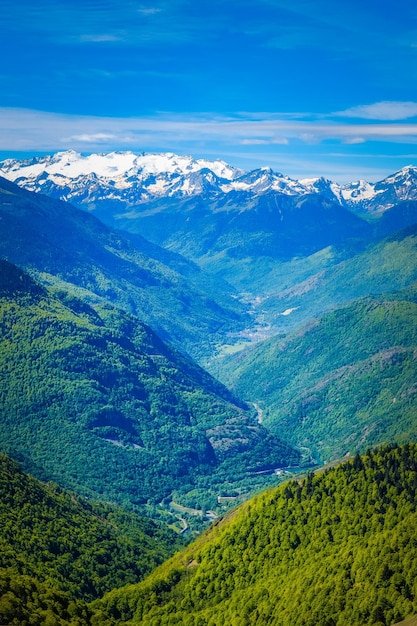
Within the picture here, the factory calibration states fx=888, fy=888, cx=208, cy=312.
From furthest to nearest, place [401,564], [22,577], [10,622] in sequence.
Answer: [22,577] < [401,564] < [10,622]

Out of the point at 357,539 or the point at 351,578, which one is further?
the point at 357,539

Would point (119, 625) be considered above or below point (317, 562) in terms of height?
below

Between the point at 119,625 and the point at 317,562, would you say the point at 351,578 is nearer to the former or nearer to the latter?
the point at 317,562

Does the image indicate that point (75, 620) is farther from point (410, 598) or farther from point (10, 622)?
point (410, 598)

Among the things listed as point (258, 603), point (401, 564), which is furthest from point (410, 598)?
point (258, 603)

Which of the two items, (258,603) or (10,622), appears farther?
(258,603)

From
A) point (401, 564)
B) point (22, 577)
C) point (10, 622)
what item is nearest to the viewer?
point (10, 622)

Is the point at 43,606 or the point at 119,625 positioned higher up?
the point at 43,606

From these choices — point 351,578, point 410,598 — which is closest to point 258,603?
point 351,578
